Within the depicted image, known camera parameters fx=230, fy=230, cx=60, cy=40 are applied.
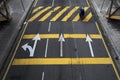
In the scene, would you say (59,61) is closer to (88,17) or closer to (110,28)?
(110,28)

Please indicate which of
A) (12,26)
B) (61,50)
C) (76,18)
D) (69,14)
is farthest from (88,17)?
(12,26)

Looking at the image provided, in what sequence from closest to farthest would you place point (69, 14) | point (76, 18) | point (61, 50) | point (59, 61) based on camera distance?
point (59, 61), point (61, 50), point (76, 18), point (69, 14)

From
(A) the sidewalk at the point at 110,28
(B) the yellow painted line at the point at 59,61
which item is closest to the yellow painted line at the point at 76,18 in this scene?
(A) the sidewalk at the point at 110,28

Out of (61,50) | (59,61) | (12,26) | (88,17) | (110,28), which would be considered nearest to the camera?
(59,61)

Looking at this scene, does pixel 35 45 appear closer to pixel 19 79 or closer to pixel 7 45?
pixel 7 45

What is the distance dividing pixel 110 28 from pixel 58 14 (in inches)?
406

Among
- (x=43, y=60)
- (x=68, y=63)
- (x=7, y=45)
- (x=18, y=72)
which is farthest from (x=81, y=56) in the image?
(x=7, y=45)

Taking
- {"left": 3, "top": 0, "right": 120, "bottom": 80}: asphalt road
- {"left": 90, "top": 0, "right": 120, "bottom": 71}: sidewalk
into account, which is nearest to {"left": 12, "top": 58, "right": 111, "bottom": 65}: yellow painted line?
{"left": 3, "top": 0, "right": 120, "bottom": 80}: asphalt road

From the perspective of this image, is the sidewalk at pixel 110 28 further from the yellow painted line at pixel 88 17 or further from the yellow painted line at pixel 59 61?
the yellow painted line at pixel 59 61

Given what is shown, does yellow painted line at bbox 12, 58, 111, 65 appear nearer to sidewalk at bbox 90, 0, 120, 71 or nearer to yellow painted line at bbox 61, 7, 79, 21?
sidewalk at bbox 90, 0, 120, 71

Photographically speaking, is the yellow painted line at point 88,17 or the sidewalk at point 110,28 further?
the yellow painted line at point 88,17

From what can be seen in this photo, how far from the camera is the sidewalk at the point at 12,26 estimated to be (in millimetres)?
30703

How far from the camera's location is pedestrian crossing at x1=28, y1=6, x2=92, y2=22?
39438 mm

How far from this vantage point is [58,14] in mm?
41344
